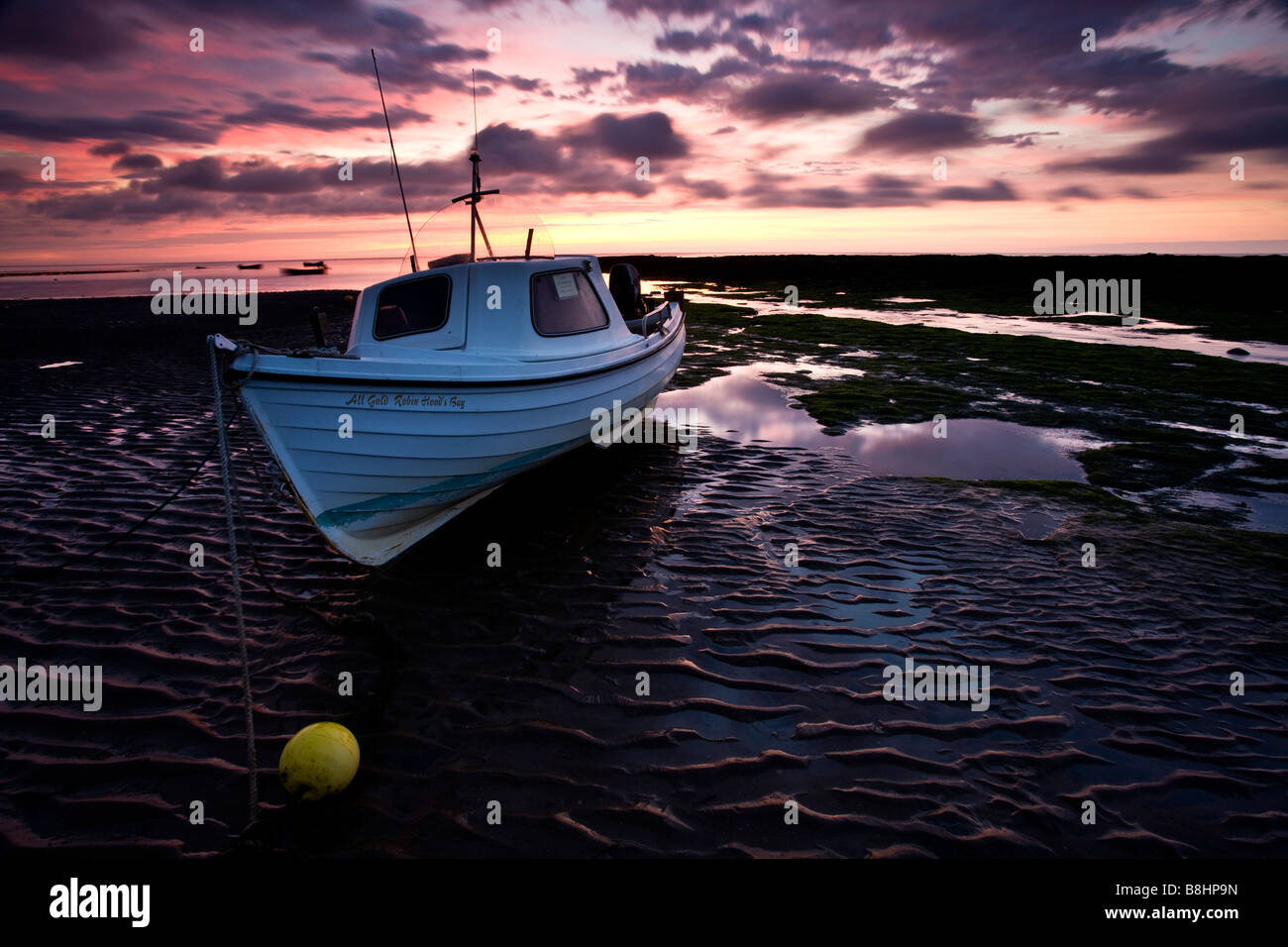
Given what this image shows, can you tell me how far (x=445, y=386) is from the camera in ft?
19.8

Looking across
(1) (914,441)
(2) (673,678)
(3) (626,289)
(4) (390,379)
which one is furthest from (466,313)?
(1) (914,441)

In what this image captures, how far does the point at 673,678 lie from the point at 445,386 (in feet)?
10.9

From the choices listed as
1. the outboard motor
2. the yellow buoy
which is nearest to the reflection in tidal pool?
the outboard motor

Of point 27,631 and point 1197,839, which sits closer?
point 1197,839

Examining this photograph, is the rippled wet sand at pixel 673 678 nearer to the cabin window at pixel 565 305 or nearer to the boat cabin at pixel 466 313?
the boat cabin at pixel 466 313

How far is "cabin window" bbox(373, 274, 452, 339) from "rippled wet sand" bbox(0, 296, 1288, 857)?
2.44 metres

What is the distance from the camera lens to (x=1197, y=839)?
A: 3535 mm

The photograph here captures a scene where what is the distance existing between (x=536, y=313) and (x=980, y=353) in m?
17.0

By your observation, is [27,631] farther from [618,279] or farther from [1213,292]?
[1213,292]

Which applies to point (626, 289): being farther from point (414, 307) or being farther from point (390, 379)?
point (390, 379)

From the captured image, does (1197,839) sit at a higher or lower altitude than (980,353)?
lower

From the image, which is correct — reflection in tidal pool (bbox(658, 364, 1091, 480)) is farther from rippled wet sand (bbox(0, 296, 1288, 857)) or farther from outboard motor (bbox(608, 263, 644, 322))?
outboard motor (bbox(608, 263, 644, 322))
